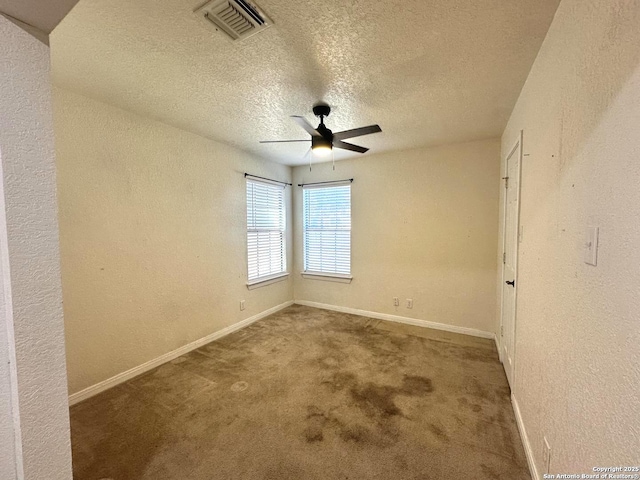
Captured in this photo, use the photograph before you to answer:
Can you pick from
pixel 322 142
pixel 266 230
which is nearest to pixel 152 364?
pixel 266 230

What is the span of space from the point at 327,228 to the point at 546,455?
11.4 feet

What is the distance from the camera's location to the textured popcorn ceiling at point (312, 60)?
4.43 ft

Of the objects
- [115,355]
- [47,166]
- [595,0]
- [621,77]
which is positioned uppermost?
[595,0]

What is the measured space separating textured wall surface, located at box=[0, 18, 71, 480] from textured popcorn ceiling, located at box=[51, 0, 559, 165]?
32.6 inches

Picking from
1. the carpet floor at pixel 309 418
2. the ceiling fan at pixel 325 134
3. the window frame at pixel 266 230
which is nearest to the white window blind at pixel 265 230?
the window frame at pixel 266 230

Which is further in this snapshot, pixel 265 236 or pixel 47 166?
pixel 265 236

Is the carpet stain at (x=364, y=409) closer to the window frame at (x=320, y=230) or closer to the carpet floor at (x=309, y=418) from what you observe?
the carpet floor at (x=309, y=418)

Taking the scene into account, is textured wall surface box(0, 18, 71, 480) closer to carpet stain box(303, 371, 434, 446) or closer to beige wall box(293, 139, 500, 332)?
carpet stain box(303, 371, 434, 446)

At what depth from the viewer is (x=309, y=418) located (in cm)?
192

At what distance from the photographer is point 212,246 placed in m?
3.28

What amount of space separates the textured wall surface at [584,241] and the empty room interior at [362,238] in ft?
0.04

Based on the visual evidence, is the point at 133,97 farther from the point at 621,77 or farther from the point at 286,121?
the point at 621,77

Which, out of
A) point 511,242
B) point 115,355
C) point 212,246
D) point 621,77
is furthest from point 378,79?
point 115,355

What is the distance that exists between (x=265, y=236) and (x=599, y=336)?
3.74m
